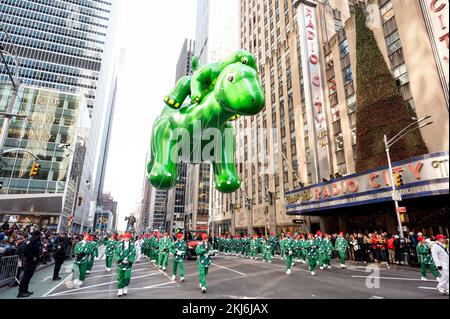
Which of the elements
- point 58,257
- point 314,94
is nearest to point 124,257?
point 58,257

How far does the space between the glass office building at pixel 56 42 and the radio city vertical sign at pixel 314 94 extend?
68957 mm

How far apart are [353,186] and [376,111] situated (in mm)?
5890

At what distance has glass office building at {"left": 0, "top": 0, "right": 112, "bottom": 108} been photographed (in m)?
72.1

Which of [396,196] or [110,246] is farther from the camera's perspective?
[396,196]

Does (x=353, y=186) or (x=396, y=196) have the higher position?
(x=353, y=186)

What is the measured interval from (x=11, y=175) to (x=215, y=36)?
61525 millimetres

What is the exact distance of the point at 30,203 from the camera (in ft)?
136

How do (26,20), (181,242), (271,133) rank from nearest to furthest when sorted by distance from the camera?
(181,242) → (271,133) → (26,20)

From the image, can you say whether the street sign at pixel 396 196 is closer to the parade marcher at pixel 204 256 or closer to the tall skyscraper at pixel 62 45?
the parade marcher at pixel 204 256

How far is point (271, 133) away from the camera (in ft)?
117

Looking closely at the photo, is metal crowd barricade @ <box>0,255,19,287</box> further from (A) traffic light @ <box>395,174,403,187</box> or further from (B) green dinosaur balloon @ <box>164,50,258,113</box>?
(A) traffic light @ <box>395,174,403,187</box>

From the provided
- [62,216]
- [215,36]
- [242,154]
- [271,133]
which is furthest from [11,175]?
[215,36]

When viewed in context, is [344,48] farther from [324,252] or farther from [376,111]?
[324,252]

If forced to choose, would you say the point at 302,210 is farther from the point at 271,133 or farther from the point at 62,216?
the point at 62,216
